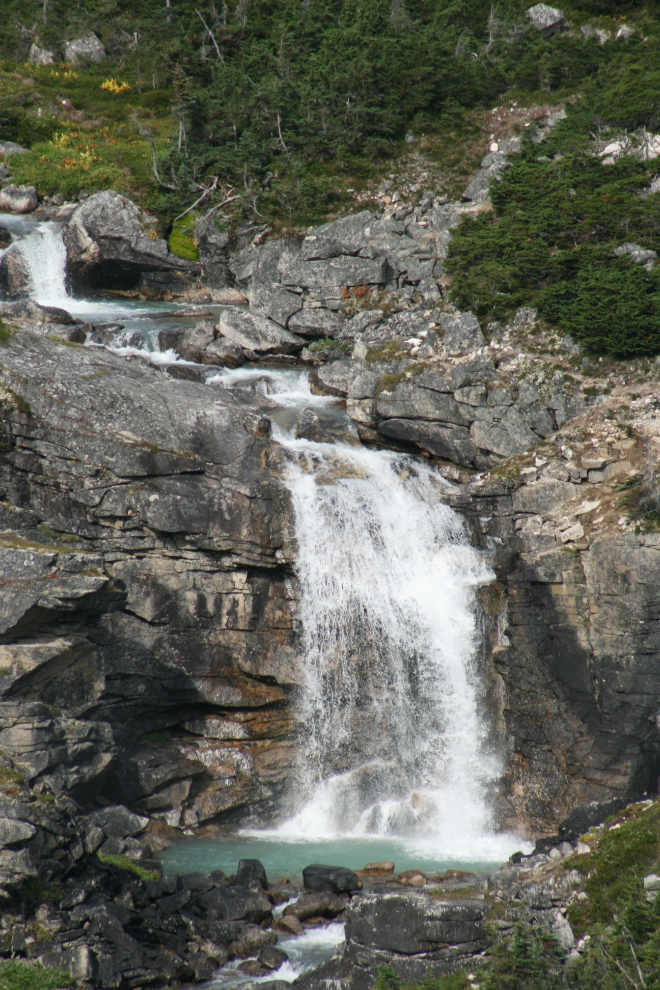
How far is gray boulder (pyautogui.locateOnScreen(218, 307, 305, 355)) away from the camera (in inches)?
1337

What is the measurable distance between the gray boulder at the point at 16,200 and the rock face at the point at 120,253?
17.2ft

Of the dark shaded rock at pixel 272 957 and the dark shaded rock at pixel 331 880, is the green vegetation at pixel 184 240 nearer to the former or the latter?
the dark shaded rock at pixel 331 880

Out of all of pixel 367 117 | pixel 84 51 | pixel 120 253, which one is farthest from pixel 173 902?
pixel 84 51

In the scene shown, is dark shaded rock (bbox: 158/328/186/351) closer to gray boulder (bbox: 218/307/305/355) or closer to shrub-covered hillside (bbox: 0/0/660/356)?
gray boulder (bbox: 218/307/305/355)

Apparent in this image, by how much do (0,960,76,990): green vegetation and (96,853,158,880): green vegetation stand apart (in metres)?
3.27

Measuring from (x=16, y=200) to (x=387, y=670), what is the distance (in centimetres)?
3517

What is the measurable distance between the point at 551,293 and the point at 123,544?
1854 centimetres

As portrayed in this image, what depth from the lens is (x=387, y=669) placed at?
23.9 metres

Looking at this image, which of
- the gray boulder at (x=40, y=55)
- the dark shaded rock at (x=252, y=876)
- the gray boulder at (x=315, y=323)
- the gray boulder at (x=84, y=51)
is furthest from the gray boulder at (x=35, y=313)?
the gray boulder at (x=40, y=55)

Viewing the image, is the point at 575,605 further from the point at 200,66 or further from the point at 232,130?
the point at 200,66

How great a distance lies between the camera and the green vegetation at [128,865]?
17.0 m

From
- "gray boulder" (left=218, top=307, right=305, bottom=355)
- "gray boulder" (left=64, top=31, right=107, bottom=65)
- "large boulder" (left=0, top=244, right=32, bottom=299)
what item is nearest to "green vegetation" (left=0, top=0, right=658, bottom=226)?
"gray boulder" (left=64, top=31, right=107, bottom=65)

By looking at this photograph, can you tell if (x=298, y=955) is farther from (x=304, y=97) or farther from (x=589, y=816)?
(x=304, y=97)

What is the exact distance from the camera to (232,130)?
4591cm
